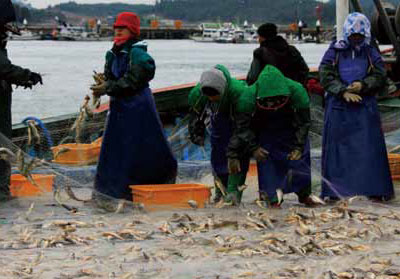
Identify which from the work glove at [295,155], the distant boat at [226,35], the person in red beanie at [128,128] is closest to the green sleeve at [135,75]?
the person in red beanie at [128,128]

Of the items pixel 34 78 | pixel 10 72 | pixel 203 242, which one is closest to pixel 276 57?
pixel 34 78

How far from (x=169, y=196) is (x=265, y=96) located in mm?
1196

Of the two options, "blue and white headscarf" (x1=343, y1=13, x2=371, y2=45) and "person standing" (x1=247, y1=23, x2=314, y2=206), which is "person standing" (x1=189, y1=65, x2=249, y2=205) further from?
"blue and white headscarf" (x1=343, y1=13, x2=371, y2=45)

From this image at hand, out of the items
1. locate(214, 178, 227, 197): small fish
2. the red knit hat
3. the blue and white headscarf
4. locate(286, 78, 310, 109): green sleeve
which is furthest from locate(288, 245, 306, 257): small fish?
the red knit hat

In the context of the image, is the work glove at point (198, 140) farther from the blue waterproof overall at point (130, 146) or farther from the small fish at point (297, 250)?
the small fish at point (297, 250)

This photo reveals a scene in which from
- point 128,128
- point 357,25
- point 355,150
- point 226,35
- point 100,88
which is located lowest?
point 226,35

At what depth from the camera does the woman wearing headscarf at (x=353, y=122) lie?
8.77 meters

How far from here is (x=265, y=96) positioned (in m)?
8.03

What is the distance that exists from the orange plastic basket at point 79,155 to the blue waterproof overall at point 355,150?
285 centimetres

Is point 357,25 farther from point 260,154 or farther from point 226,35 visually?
point 226,35

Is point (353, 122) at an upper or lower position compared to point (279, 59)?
lower

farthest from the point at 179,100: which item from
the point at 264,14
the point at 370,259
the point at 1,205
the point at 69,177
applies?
the point at 264,14

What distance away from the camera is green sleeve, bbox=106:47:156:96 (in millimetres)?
8492

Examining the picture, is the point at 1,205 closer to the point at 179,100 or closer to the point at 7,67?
the point at 7,67
